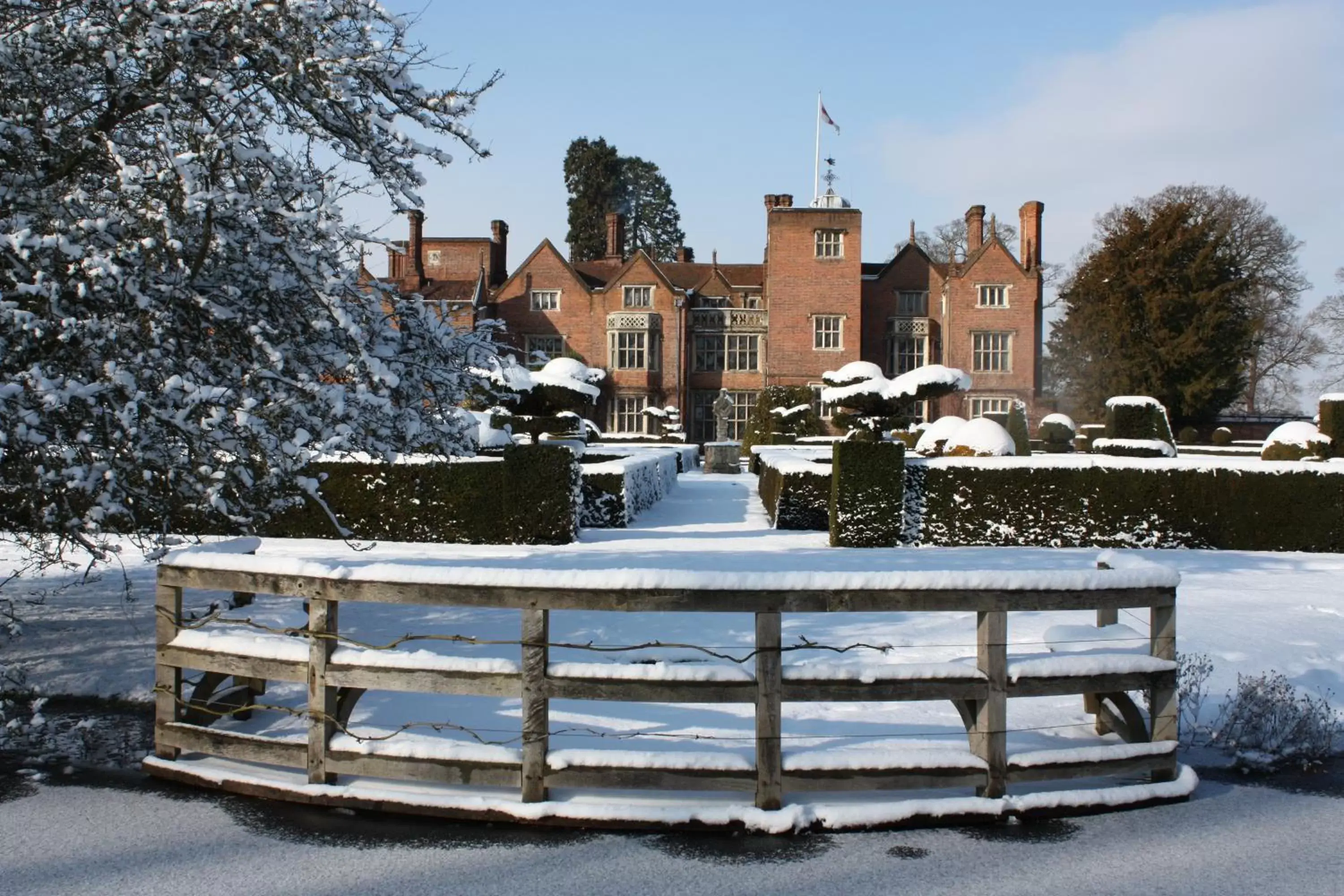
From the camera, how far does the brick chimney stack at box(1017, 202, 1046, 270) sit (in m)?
44.5

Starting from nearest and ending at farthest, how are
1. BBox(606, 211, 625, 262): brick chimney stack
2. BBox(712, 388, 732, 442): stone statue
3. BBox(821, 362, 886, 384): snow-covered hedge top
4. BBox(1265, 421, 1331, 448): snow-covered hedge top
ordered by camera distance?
BBox(1265, 421, 1331, 448): snow-covered hedge top < BBox(821, 362, 886, 384): snow-covered hedge top < BBox(712, 388, 732, 442): stone statue < BBox(606, 211, 625, 262): brick chimney stack

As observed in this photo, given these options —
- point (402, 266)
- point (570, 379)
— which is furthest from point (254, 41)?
point (402, 266)

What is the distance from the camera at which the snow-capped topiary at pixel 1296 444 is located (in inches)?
891

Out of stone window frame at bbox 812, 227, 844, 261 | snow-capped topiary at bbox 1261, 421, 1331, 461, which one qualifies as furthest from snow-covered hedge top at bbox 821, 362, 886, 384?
stone window frame at bbox 812, 227, 844, 261

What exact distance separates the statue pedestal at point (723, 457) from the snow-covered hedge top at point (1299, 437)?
50.3ft

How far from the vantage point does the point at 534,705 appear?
4227mm

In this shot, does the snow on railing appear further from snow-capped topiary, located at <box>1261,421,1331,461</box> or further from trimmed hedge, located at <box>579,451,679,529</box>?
snow-capped topiary, located at <box>1261,421,1331,461</box>

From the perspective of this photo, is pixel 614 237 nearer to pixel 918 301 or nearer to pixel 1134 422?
pixel 918 301

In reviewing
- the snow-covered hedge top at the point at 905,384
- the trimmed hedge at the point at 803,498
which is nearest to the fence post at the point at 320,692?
the trimmed hedge at the point at 803,498

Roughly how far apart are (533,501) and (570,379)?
3131 mm

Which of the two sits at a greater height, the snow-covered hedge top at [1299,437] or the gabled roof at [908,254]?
the gabled roof at [908,254]

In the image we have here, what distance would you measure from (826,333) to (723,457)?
13019mm

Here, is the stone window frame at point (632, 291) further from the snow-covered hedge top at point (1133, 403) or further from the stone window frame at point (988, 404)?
the snow-covered hedge top at point (1133, 403)

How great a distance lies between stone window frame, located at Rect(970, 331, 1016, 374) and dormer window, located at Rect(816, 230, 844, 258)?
22.7 feet
